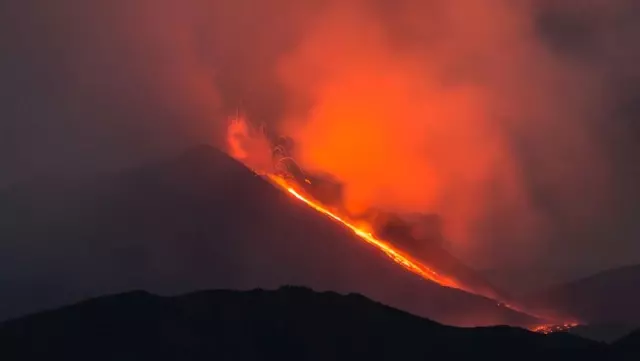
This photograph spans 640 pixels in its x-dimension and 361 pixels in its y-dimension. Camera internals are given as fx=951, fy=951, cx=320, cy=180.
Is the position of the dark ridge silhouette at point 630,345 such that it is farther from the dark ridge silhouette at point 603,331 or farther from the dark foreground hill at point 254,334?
the dark ridge silhouette at point 603,331

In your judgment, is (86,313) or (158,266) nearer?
(86,313)

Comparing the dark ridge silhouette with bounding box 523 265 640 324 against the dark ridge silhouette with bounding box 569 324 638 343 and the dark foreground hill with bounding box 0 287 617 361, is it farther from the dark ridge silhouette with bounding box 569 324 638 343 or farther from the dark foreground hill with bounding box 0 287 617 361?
the dark foreground hill with bounding box 0 287 617 361

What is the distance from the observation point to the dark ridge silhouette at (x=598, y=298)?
13550 cm

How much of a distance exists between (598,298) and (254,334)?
102139 mm

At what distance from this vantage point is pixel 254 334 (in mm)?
57500

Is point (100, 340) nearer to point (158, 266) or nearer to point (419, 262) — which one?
point (158, 266)

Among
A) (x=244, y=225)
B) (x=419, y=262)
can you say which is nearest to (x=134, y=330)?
(x=244, y=225)

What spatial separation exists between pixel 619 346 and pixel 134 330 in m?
29.0

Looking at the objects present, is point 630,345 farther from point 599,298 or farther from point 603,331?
point 599,298

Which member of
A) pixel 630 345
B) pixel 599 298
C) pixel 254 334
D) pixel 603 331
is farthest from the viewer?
pixel 599 298

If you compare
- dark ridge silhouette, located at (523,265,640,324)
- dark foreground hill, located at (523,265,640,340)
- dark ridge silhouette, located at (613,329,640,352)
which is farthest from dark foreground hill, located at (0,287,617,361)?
dark ridge silhouette, located at (523,265,640,324)

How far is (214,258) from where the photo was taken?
115 meters

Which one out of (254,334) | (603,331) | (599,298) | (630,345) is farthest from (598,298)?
(254,334)

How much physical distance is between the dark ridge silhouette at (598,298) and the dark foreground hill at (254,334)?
70.2 metres
